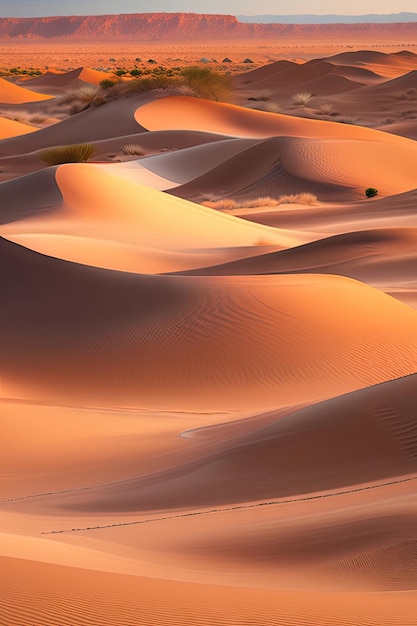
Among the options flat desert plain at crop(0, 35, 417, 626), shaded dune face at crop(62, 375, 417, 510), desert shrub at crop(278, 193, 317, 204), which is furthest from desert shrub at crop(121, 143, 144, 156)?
shaded dune face at crop(62, 375, 417, 510)

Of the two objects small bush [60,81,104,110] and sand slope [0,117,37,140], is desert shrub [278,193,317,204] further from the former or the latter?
small bush [60,81,104,110]

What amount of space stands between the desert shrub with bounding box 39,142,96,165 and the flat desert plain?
A: 2.54 m

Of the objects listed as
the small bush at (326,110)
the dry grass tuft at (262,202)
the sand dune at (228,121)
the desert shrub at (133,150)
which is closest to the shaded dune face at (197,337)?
the dry grass tuft at (262,202)

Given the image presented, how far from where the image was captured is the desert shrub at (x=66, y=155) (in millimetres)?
34500

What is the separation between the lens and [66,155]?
3509cm

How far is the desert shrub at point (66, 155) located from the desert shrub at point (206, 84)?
15786 mm

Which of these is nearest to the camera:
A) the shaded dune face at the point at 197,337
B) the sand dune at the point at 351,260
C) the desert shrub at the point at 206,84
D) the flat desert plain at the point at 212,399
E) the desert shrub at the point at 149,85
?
the flat desert plain at the point at 212,399

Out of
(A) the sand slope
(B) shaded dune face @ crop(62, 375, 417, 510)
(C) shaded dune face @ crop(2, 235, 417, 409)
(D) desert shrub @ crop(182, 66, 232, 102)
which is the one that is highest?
(D) desert shrub @ crop(182, 66, 232, 102)

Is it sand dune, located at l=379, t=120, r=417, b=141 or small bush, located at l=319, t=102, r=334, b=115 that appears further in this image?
small bush, located at l=319, t=102, r=334, b=115

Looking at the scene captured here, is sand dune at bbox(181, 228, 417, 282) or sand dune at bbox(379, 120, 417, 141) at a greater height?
sand dune at bbox(379, 120, 417, 141)

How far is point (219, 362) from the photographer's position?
42.2 feet

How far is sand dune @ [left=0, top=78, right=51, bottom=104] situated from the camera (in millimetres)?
63125

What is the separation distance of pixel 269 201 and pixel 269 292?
16417mm

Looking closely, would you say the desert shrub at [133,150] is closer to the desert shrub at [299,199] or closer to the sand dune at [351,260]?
the desert shrub at [299,199]
